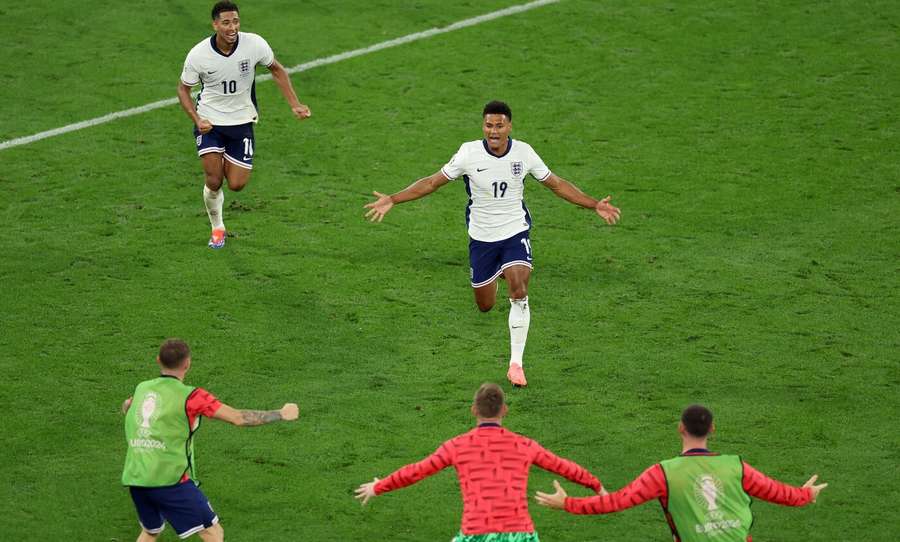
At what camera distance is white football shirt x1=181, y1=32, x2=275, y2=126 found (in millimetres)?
15539

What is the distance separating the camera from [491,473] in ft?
29.1

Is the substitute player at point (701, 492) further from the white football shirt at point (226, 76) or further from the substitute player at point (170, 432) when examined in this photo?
the white football shirt at point (226, 76)

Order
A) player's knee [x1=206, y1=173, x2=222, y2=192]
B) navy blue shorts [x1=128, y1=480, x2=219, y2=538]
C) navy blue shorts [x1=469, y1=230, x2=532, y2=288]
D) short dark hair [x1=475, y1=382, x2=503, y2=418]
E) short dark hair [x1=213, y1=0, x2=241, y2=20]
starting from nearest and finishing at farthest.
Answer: short dark hair [x1=475, y1=382, x2=503, y2=418]
navy blue shorts [x1=128, y1=480, x2=219, y2=538]
navy blue shorts [x1=469, y1=230, x2=532, y2=288]
short dark hair [x1=213, y1=0, x2=241, y2=20]
player's knee [x1=206, y1=173, x2=222, y2=192]

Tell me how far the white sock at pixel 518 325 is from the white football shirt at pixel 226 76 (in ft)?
14.6

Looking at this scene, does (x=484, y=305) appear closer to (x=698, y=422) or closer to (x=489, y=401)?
(x=489, y=401)

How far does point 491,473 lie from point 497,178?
477 cm

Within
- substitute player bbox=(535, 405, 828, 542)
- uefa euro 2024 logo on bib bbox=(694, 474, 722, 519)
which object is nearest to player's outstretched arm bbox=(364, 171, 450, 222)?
substitute player bbox=(535, 405, 828, 542)

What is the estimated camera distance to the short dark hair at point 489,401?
29.4 feet

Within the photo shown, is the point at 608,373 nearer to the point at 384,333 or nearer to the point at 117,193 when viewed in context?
the point at 384,333

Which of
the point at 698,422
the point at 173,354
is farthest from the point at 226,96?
the point at 698,422

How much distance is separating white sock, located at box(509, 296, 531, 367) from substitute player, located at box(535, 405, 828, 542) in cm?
454

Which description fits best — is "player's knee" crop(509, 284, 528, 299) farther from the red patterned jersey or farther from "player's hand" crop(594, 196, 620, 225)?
the red patterned jersey

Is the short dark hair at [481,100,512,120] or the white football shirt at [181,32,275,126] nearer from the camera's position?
the short dark hair at [481,100,512,120]

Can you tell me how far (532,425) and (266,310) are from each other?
12.1ft
